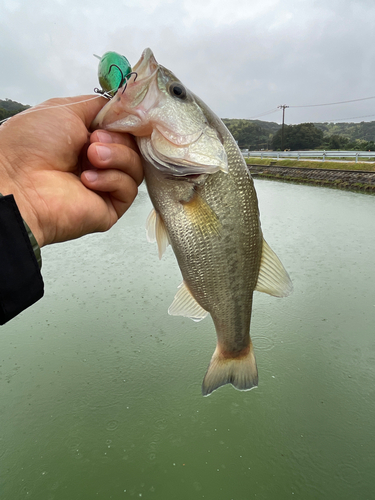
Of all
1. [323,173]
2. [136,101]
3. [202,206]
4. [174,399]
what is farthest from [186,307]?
[323,173]

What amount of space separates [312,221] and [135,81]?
6465 mm

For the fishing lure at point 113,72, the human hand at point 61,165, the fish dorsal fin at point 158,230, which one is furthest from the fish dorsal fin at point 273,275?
the fishing lure at point 113,72

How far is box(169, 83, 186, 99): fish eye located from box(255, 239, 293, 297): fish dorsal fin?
0.70 meters

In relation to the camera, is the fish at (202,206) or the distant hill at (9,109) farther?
the distant hill at (9,109)

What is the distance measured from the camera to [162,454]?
6.92 feet

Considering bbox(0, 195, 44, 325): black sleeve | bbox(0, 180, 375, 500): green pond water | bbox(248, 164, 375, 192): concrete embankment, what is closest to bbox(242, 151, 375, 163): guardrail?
bbox(248, 164, 375, 192): concrete embankment

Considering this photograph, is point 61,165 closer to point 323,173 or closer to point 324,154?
point 323,173

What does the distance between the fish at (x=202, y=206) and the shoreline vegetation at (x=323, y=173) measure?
10.9 metres

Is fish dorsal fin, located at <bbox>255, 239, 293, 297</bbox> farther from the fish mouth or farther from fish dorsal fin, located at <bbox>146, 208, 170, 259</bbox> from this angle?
the fish mouth

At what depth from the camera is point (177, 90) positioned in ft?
3.91

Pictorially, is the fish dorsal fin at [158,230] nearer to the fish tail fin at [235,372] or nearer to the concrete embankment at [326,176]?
the fish tail fin at [235,372]

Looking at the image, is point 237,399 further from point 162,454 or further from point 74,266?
point 74,266

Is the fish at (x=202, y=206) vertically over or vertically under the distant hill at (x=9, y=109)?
under

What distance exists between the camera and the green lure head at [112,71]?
41.9 inches
